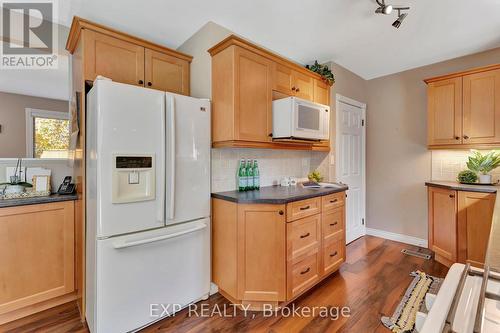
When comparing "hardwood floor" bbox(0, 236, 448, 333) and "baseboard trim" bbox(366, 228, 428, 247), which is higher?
"baseboard trim" bbox(366, 228, 428, 247)

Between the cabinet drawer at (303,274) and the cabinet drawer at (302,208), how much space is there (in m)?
0.38

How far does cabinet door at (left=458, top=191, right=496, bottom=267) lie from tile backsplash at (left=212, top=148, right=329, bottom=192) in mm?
1458

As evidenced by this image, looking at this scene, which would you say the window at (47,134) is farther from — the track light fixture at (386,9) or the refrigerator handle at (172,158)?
the track light fixture at (386,9)

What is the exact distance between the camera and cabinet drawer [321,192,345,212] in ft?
7.84

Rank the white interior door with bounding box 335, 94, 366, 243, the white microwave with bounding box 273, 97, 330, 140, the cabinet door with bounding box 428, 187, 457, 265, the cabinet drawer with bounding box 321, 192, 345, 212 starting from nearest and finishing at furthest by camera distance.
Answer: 1. the white microwave with bounding box 273, 97, 330, 140
2. the cabinet drawer with bounding box 321, 192, 345, 212
3. the cabinet door with bounding box 428, 187, 457, 265
4. the white interior door with bounding box 335, 94, 366, 243

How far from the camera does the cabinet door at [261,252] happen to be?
196 cm

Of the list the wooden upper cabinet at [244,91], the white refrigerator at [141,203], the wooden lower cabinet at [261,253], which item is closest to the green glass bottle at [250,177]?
the wooden upper cabinet at [244,91]

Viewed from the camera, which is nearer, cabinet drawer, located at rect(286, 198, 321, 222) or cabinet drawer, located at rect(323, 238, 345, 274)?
cabinet drawer, located at rect(286, 198, 321, 222)

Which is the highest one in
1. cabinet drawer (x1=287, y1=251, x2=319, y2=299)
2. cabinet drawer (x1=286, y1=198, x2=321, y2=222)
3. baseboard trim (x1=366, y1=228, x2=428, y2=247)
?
cabinet drawer (x1=286, y1=198, x2=321, y2=222)

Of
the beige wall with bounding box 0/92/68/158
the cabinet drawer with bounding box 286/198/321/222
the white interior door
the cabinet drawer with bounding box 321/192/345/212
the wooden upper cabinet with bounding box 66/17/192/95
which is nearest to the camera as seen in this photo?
the wooden upper cabinet with bounding box 66/17/192/95

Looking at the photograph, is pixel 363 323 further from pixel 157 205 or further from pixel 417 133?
pixel 417 133

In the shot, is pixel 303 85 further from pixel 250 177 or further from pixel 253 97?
pixel 250 177

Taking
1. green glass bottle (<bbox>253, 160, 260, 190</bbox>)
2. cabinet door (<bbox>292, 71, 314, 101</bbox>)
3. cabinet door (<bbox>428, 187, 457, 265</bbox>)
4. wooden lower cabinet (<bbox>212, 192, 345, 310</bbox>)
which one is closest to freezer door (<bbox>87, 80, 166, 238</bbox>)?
wooden lower cabinet (<bbox>212, 192, 345, 310</bbox>)

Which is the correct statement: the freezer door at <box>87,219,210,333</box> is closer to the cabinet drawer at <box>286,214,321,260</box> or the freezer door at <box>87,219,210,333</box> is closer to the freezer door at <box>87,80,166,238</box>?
the freezer door at <box>87,80,166,238</box>
